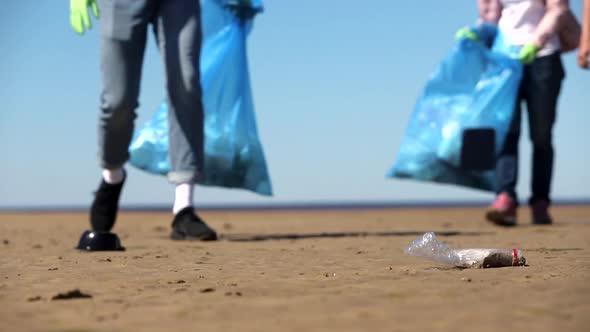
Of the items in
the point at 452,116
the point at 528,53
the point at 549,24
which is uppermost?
the point at 549,24

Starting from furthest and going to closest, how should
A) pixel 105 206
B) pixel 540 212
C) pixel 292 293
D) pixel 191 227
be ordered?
pixel 540 212, pixel 191 227, pixel 105 206, pixel 292 293

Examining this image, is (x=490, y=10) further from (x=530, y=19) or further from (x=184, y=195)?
(x=184, y=195)

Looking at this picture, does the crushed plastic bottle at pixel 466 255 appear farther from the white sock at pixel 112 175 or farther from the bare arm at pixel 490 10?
the bare arm at pixel 490 10

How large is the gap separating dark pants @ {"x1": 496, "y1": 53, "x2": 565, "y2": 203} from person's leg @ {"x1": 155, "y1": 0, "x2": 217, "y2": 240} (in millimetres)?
2278

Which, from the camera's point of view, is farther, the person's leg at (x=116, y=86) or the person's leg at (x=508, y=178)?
the person's leg at (x=508, y=178)

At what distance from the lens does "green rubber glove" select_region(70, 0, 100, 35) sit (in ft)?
12.8

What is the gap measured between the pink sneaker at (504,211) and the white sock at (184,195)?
222cm

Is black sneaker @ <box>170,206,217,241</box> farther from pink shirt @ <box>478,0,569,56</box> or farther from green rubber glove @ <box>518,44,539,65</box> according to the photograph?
pink shirt @ <box>478,0,569,56</box>

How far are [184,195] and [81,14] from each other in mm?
975

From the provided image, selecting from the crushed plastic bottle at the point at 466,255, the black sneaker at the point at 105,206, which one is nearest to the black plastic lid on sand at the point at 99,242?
the black sneaker at the point at 105,206

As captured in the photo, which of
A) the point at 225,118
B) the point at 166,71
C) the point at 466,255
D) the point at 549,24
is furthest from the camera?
the point at 549,24

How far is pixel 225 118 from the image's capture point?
4.82 meters

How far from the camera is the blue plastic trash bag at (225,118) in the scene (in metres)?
4.73

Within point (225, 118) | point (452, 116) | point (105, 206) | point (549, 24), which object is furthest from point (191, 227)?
point (549, 24)
